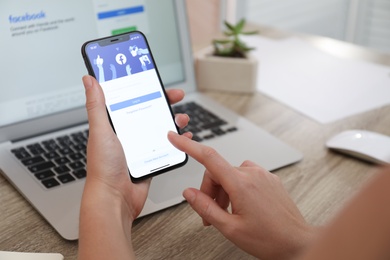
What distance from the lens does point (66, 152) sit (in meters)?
0.91

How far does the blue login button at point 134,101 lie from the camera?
0.75 metres

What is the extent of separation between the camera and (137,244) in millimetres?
732

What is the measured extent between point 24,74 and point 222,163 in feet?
1.56

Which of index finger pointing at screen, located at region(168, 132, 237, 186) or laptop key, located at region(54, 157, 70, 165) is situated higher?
index finger pointing at screen, located at region(168, 132, 237, 186)

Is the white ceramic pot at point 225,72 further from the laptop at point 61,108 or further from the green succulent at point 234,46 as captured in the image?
the laptop at point 61,108

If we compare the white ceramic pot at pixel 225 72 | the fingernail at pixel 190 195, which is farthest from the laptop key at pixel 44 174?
the white ceramic pot at pixel 225 72

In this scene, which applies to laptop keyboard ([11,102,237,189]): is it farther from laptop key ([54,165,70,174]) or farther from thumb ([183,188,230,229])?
thumb ([183,188,230,229])

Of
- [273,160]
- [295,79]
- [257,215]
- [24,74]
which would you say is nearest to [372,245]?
[257,215]

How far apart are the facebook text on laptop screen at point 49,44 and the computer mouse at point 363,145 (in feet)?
1.44

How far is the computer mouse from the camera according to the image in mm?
916

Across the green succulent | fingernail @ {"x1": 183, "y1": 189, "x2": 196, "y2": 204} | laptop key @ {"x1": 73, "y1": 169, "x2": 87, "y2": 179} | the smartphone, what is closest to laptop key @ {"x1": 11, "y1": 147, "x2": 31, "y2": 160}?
laptop key @ {"x1": 73, "y1": 169, "x2": 87, "y2": 179}

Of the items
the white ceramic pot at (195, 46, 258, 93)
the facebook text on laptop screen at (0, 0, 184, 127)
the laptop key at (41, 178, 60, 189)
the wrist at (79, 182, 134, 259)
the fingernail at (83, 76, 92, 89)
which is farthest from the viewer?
the white ceramic pot at (195, 46, 258, 93)

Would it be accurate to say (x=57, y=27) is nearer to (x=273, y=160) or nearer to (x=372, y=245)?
(x=273, y=160)

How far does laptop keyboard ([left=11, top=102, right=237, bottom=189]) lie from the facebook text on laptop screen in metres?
0.07
